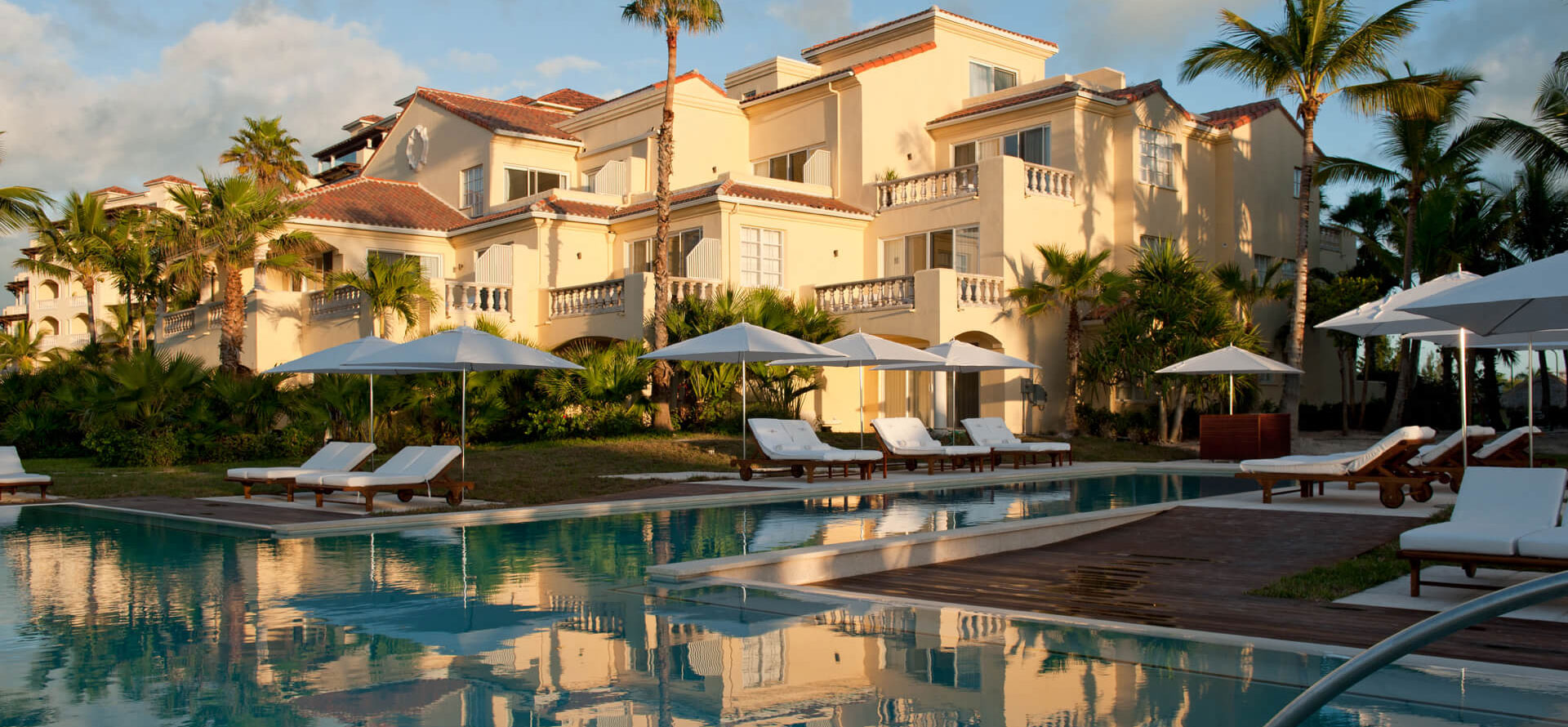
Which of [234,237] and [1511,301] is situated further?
[234,237]

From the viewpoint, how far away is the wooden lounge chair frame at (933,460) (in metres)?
20.9

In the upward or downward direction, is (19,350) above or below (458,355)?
above

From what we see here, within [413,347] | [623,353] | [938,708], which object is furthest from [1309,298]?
[938,708]

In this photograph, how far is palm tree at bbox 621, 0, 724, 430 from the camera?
25.8 m

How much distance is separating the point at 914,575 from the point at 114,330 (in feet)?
158

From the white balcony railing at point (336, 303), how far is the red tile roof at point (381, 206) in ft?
8.54

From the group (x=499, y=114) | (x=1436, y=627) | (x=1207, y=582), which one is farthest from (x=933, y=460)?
(x=499, y=114)

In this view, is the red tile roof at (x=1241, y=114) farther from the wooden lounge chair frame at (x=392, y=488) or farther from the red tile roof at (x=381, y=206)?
the wooden lounge chair frame at (x=392, y=488)

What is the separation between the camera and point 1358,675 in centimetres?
284

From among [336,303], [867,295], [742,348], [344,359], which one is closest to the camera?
[344,359]

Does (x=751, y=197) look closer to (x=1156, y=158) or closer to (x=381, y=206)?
(x=1156, y=158)

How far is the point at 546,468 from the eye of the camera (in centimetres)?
2019

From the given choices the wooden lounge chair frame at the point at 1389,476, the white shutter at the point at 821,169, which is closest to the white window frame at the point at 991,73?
the white shutter at the point at 821,169

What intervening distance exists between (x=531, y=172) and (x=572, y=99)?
685cm
